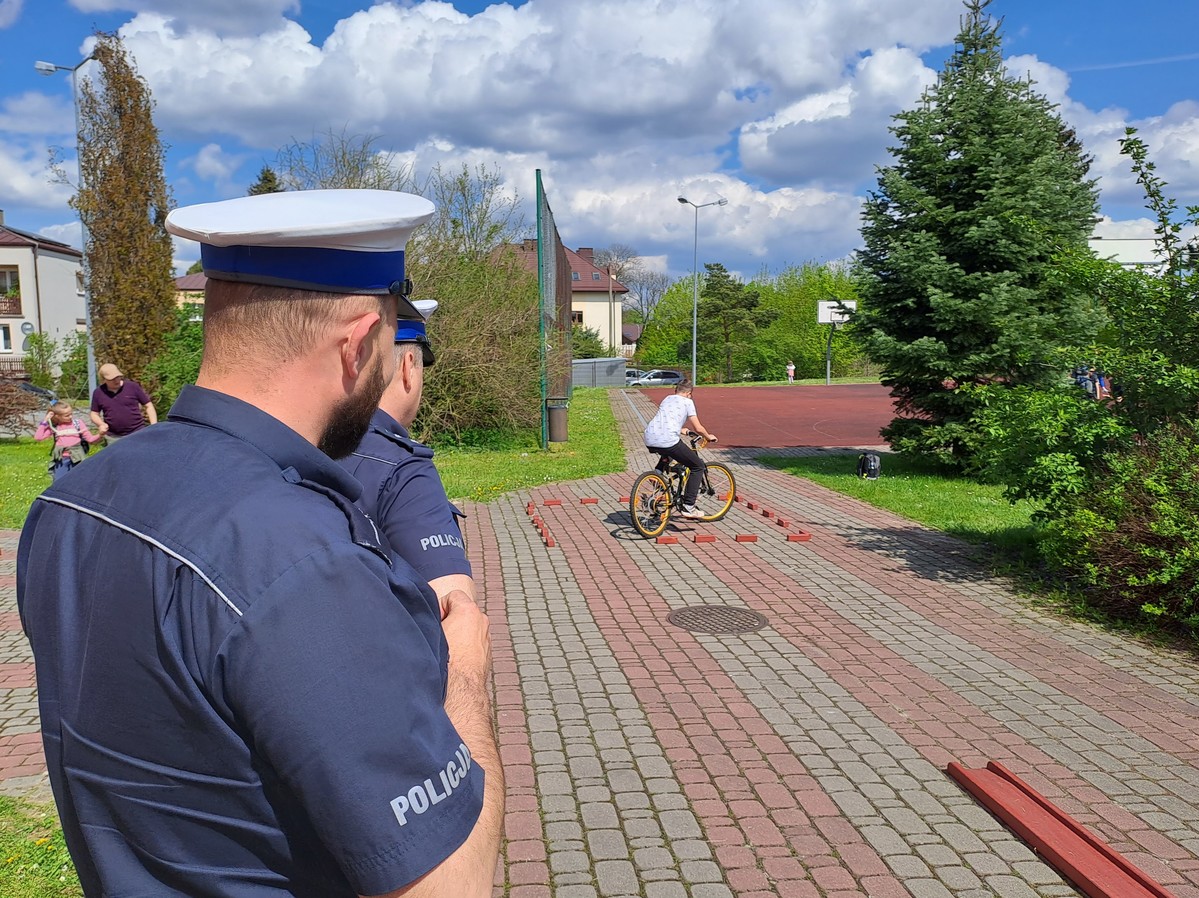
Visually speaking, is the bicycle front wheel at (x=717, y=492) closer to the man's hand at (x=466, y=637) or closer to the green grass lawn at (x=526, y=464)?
the green grass lawn at (x=526, y=464)

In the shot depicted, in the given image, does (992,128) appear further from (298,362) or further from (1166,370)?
(298,362)

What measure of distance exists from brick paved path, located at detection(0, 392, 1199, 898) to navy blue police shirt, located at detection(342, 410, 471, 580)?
64.3 inches

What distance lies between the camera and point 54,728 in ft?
3.81

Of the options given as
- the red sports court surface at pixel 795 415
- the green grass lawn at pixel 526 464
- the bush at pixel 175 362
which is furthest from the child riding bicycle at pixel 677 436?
the bush at pixel 175 362

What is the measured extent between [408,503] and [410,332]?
53cm

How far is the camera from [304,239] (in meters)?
1.19

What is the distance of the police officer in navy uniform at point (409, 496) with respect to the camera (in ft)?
8.55

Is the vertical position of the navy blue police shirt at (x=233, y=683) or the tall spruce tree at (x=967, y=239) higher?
the tall spruce tree at (x=967, y=239)

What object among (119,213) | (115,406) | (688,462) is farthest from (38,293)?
(688,462)

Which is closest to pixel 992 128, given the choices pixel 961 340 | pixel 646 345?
pixel 961 340

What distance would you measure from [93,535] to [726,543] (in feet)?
30.3

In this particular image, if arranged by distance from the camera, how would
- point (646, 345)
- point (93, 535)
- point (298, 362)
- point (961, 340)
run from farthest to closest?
point (646, 345), point (961, 340), point (298, 362), point (93, 535)

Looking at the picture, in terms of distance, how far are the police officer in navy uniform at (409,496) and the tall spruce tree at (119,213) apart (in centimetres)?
2036

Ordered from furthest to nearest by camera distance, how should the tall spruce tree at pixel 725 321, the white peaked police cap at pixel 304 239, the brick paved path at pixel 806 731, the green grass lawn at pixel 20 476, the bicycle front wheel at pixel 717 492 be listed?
the tall spruce tree at pixel 725 321
the green grass lawn at pixel 20 476
the bicycle front wheel at pixel 717 492
the brick paved path at pixel 806 731
the white peaked police cap at pixel 304 239
